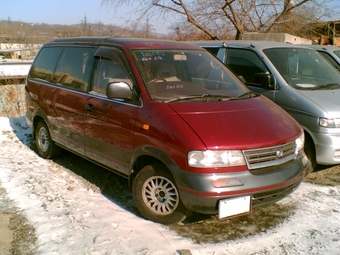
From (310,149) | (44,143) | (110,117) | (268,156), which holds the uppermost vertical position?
(110,117)

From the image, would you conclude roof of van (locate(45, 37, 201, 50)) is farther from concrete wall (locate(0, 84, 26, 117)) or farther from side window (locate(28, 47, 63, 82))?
concrete wall (locate(0, 84, 26, 117))

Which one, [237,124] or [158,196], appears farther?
[158,196]

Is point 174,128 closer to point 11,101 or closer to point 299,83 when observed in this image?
point 299,83

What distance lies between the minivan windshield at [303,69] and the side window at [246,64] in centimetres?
21

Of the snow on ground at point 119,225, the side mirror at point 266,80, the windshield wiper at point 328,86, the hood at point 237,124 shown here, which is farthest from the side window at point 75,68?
the windshield wiper at point 328,86

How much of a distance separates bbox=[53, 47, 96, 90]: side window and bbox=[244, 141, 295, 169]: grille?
7.94ft

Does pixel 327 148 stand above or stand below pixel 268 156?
below

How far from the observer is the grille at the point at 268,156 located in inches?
135

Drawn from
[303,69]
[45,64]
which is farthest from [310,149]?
[45,64]

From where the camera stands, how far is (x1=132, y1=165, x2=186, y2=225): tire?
3652mm

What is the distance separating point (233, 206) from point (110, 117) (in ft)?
5.77

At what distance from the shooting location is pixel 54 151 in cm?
585

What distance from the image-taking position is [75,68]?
5.13 metres

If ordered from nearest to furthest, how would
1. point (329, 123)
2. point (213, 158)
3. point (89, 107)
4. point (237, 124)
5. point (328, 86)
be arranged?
point (213, 158), point (237, 124), point (89, 107), point (329, 123), point (328, 86)
